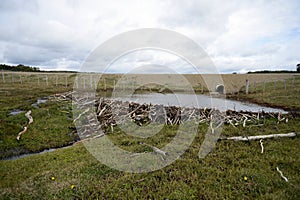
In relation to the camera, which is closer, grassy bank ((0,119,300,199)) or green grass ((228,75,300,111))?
grassy bank ((0,119,300,199))

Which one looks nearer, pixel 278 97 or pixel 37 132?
pixel 37 132

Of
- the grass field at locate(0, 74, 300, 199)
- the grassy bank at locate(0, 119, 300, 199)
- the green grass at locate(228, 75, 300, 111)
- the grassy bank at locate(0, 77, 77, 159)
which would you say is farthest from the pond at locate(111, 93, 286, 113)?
the grassy bank at locate(0, 77, 77, 159)

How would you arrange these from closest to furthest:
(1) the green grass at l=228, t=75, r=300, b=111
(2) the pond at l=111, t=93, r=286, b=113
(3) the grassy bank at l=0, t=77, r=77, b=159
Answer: (3) the grassy bank at l=0, t=77, r=77, b=159, (2) the pond at l=111, t=93, r=286, b=113, (1) the green grass at l=228, t=75, r=300, b=111

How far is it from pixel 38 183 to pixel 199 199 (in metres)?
4.24

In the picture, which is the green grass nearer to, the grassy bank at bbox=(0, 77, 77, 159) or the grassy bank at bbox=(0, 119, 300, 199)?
the grassy bank at bbox=(0, 119, 300, 199)

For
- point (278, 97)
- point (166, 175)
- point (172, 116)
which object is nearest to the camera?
point (166, 175)

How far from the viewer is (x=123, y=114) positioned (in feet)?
42.2

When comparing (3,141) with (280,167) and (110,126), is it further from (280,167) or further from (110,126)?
(280,167)

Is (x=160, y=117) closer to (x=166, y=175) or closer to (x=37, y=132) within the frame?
(x=166, y=175)

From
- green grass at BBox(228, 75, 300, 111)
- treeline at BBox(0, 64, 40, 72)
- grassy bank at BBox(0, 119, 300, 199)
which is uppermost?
treeline at BBox(0, 64, 40, 72)

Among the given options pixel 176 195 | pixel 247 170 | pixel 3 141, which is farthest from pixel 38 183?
pixel 247 170

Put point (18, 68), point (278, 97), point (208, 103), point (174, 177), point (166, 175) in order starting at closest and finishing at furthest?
point (174, 177) < point (166, 175) < point (208, 103) < point (278, 97) < point (18, 68)

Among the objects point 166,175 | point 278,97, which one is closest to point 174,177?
point 166,175

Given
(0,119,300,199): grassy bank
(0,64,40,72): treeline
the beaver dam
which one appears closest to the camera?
(0,119,300,199): grassy bank
